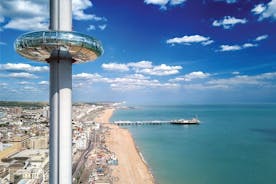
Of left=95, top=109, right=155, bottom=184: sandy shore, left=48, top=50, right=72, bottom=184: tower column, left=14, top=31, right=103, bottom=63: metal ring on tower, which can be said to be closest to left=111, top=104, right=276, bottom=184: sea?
left=95, top=109, right=155, bottom=184: sandy shore

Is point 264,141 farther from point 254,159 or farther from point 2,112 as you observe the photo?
point 2,112

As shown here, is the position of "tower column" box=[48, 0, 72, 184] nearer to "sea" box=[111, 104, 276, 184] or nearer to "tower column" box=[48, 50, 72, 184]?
"tower column" box=[48, 50, 72, 184]

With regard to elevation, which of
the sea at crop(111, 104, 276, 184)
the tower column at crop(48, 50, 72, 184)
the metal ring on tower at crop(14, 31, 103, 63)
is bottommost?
the sea at crop(111, 104, 276, 184)

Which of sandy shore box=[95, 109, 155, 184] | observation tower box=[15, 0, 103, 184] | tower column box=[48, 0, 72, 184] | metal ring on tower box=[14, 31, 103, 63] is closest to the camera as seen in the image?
metal ring on tower box=[14, 31, 103, 63]

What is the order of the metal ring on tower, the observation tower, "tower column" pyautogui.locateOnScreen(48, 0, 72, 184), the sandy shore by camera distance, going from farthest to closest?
the sandy shore → "tower column" pyautogui.locateOnScreen(48, 0, 72, 184) → the observation tower → the metal ring on tower

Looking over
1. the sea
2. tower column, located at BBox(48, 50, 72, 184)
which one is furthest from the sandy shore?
tower column, located at BBox(48, 50, 72, 184)

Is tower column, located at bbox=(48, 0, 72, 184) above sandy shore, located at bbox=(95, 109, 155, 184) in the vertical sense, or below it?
above

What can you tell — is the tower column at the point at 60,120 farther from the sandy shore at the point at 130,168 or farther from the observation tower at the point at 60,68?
the sandy shore at the point at 130,168

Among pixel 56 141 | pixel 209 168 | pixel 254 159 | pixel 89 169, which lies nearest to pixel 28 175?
pixel 89 169

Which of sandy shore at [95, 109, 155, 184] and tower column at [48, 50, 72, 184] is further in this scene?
sandy shore at [95, 109, 155, 184]
